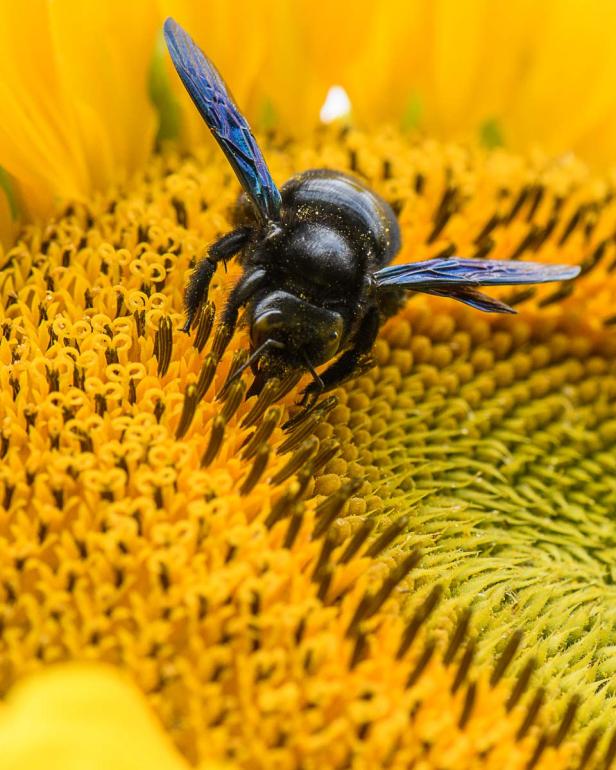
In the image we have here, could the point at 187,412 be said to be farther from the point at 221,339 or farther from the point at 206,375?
the point at 221,339

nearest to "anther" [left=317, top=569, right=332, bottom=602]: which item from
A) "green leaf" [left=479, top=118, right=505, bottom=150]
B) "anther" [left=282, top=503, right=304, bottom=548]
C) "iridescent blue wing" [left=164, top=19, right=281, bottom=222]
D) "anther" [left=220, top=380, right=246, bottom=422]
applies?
"anther" [left=282, top=503, right=304, bottom=548]

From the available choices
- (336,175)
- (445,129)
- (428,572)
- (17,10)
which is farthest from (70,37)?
(428,572)

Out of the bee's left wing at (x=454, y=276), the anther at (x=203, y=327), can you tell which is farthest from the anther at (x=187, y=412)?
the bee's left wing at (x=454, y=276)

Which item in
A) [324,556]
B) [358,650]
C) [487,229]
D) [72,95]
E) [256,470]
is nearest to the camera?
[358,650]

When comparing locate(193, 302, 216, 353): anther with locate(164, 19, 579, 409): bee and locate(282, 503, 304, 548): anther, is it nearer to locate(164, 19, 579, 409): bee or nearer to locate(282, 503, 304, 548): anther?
locate(164, 19, 579, 409): bee

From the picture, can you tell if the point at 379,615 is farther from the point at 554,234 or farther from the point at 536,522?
the point at 554,234

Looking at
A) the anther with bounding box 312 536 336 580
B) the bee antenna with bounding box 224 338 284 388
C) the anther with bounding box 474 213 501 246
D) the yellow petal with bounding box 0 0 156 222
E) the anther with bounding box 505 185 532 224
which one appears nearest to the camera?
the anther with bounding box 312 536 336 580

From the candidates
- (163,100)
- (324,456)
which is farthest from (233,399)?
(163,100)
